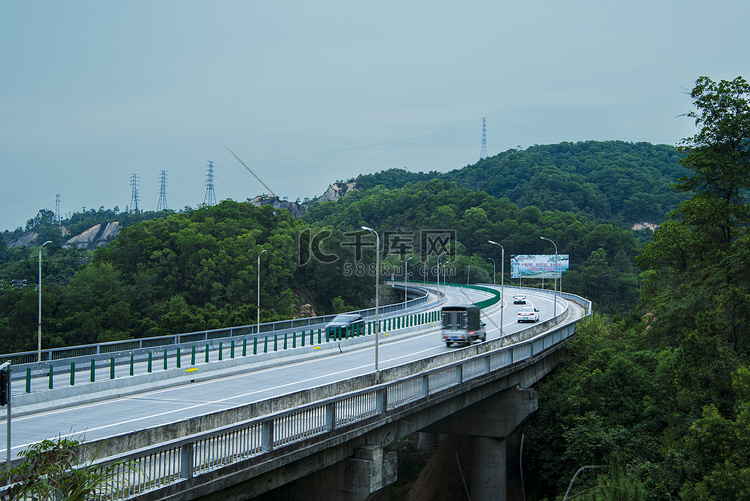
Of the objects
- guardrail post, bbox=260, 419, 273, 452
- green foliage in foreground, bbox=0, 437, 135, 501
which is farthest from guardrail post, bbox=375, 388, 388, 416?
green foliage in foreground, bbox=0, 437, 135, 501

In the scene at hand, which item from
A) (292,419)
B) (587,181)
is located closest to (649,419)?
(292,419)

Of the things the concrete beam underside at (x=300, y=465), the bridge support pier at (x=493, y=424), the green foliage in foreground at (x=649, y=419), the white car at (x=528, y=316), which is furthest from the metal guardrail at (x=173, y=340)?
the green foliage in foreground at (x=649, y=419)

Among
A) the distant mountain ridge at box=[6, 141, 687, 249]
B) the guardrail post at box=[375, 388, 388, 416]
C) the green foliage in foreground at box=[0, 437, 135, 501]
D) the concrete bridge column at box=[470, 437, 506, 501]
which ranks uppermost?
the distant mountain ridge at box=[6, 141, 687, 249]

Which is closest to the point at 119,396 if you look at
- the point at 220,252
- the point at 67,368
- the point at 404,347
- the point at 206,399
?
the point at 206,399

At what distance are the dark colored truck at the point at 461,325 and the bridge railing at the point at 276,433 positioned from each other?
11.4 metres

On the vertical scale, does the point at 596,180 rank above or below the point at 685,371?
above

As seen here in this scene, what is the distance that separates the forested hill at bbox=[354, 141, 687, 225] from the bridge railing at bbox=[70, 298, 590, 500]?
428 feet

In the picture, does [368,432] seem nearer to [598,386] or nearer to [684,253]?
[598,386]

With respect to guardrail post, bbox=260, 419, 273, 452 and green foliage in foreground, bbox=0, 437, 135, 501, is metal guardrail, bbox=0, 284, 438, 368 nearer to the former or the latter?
guardrail post, bbox=260, 419, 273, 452

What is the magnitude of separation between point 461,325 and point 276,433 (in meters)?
22.9

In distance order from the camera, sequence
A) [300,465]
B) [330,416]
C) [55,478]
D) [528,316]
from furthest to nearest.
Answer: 1. [528,316]
2. [330,416]
3. [300,465]
4. [55,478]

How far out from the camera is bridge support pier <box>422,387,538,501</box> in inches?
1051

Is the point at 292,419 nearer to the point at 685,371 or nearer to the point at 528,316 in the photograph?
the point at 685,371

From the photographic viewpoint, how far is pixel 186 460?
1080cm
